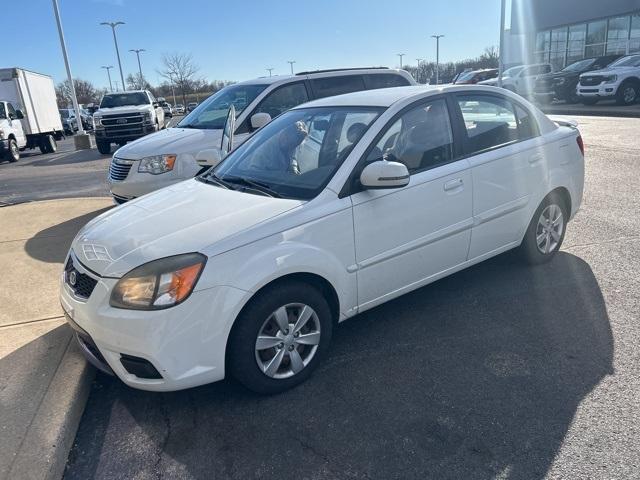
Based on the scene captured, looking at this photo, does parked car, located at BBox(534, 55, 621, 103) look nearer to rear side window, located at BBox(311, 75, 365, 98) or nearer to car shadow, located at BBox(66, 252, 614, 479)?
rear side window, located at BBox(311, 75, 365, 98)

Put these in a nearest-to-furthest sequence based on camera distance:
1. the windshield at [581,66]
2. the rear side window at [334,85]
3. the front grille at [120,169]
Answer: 1. the front grille at [120,169]
2. the rear side window at [334,85]
3. the windshield at [581,66]

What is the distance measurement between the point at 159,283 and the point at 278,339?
0.78 m

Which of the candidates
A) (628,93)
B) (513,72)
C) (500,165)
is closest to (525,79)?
(513,72)

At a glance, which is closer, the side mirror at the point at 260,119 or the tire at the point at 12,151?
the side mirror at the point at 260,119

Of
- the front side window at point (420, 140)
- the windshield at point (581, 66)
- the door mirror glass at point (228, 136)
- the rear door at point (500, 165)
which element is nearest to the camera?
the front side window at point (420, 140)

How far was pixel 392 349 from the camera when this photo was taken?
3643mm

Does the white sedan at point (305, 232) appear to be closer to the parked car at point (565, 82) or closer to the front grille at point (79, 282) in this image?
the front grille at point (79, 282)

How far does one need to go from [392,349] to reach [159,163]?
438 cm

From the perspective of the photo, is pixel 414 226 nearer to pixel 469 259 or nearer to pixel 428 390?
pixel 469 259

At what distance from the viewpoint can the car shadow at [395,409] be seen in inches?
103

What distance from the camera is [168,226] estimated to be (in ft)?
10.5

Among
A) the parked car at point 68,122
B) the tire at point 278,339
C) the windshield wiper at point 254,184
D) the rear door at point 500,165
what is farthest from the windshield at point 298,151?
the parked car at point 68,122

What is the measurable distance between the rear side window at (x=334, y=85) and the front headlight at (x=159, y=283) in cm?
513

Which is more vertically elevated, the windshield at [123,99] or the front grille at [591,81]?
the windshield at [123,99]
